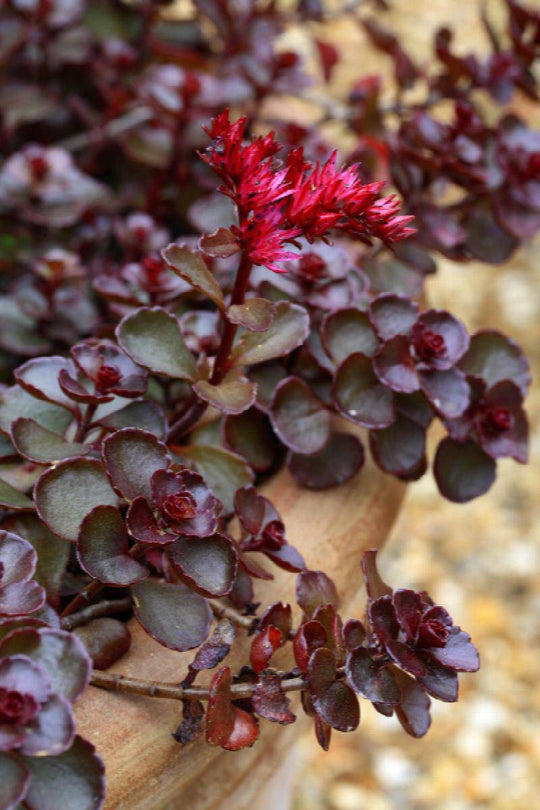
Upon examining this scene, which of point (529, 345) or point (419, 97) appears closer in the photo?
point (419, 97)

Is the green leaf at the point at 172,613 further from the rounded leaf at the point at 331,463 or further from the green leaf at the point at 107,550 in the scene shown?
the rounded leaf at the point at 331,463

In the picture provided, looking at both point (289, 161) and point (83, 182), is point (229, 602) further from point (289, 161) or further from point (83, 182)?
point (83, 182)

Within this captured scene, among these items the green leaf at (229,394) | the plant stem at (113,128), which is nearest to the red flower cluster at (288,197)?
the green leaf at (229,394)

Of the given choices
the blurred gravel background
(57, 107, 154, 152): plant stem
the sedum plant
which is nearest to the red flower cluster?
the sedum plant

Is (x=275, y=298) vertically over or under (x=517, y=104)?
over

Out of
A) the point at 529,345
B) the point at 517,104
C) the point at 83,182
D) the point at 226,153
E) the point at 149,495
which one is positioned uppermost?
the point at 226,153

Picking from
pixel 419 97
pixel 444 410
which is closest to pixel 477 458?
pixel 444 410

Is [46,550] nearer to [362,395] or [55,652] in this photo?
[55,652]

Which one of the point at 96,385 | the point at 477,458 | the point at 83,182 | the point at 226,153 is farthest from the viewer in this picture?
the point at 83,182

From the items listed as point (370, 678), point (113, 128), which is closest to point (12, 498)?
point (370, 678)
